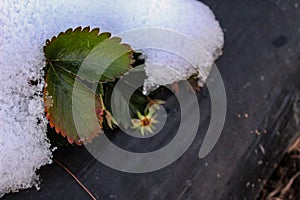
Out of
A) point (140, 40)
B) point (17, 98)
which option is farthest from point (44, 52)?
point (140, 40)

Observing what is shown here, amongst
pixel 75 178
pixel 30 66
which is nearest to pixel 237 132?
pixel 75 178

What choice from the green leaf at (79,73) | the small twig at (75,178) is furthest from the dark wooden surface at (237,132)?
the green leaf at (79,73)

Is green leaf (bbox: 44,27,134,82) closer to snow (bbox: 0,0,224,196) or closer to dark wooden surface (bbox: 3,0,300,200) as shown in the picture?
snow (bbox: 0,0,224,196)

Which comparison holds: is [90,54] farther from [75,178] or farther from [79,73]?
[75,178]

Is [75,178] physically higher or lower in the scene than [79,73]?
lower

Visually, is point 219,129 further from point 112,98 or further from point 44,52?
point 44,52

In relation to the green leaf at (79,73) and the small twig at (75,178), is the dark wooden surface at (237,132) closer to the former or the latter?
the small twig at (75,178)
